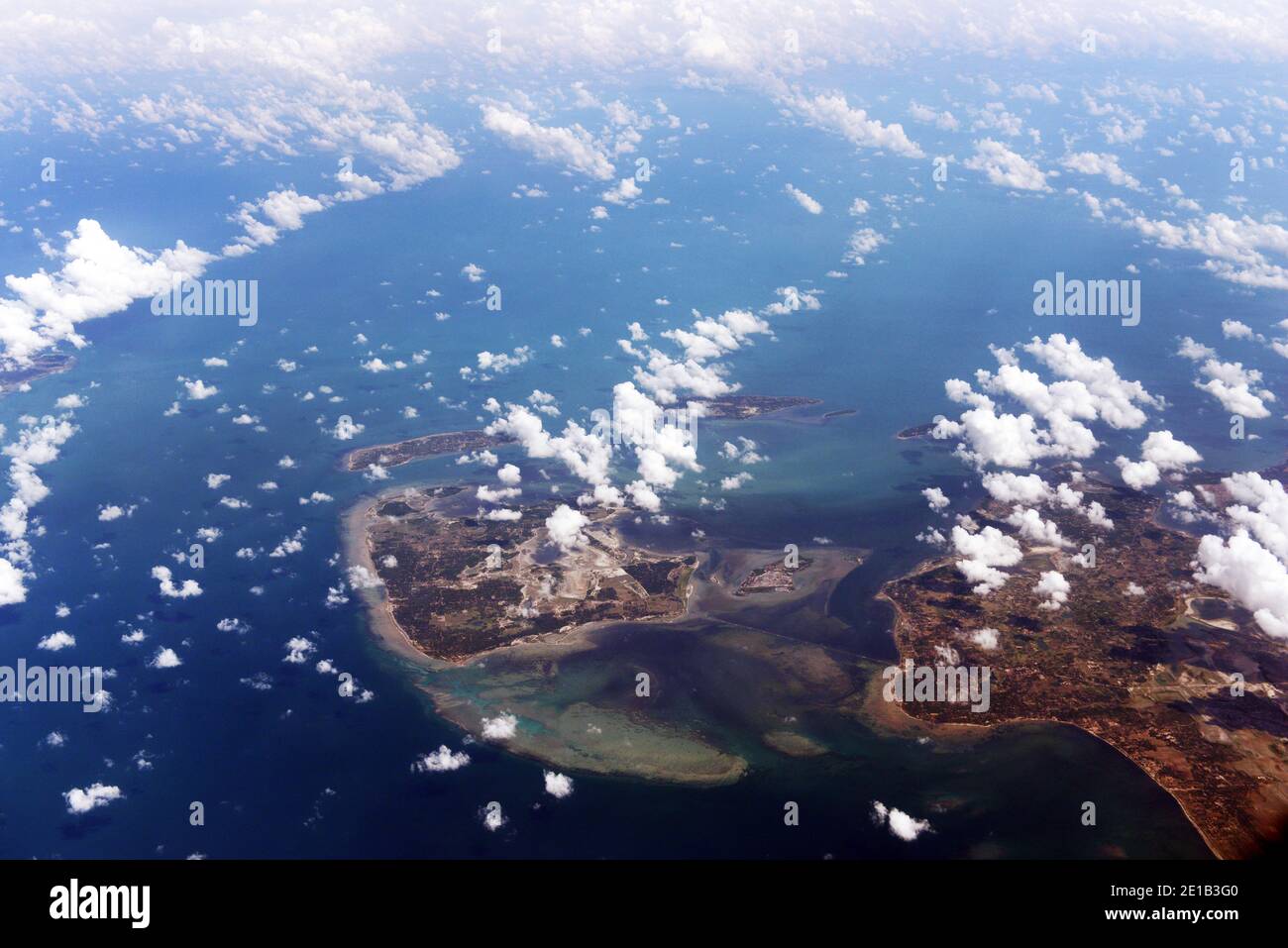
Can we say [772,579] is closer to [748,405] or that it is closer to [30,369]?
[748,405]

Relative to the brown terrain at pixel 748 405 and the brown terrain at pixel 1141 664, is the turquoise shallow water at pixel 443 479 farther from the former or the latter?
the brown terrain at pixel 748 405

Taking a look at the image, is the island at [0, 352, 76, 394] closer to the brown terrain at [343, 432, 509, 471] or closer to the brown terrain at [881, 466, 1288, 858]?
the brown terrain at [343, 432, 509, 471]

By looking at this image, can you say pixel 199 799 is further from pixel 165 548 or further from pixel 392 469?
pixel 392 469

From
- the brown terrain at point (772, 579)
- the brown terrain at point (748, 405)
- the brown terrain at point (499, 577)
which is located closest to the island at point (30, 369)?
the brown terrain at point (499, 577)

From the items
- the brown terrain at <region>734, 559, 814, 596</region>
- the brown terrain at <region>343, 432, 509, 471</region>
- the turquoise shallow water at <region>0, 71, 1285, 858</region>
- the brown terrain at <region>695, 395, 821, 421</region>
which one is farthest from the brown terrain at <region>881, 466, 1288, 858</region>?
the brown terrain at <region>343, 432, 509, 471</region>
